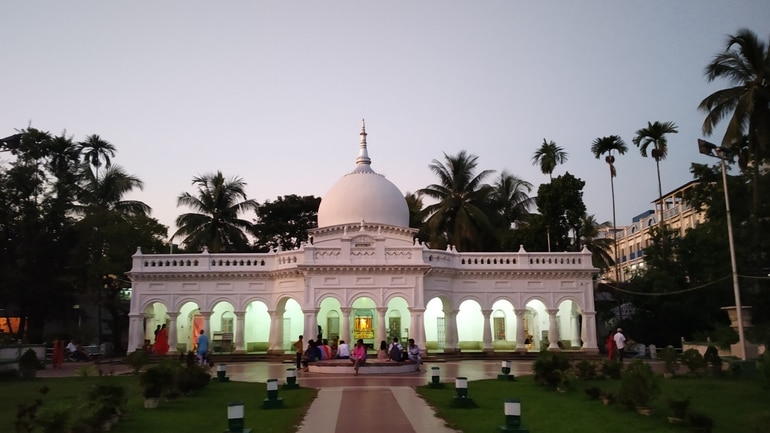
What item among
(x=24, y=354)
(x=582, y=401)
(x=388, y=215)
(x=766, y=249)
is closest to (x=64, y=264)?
(x=24, y=354)

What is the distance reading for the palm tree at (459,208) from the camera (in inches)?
1821

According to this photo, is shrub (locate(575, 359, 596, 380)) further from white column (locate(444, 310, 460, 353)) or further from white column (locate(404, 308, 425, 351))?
white column (locate(444, 310, 460, 353))

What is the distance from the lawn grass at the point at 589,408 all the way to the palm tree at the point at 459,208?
27.2 metres

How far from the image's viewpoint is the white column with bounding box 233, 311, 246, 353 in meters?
34.4

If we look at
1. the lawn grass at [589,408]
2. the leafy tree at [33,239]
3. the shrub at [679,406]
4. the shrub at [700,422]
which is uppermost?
the leafy tree at [33,239]

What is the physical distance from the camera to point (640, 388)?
513 inches

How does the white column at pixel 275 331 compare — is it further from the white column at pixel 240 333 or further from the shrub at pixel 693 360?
the shrub at pixel 693 360

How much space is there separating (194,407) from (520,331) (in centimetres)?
2342

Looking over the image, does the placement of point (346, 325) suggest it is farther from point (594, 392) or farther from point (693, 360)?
point (594, 392)

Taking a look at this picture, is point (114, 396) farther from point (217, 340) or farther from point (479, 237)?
point (479, 237)

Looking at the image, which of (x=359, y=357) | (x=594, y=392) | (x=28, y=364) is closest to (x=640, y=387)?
(x=594, y=392)

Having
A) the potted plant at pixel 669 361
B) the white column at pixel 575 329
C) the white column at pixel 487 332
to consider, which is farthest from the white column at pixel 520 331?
the potted plant at pixel 669 361

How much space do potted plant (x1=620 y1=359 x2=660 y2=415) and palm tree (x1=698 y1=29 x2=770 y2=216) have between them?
1960cm

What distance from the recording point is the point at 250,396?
655 inches
